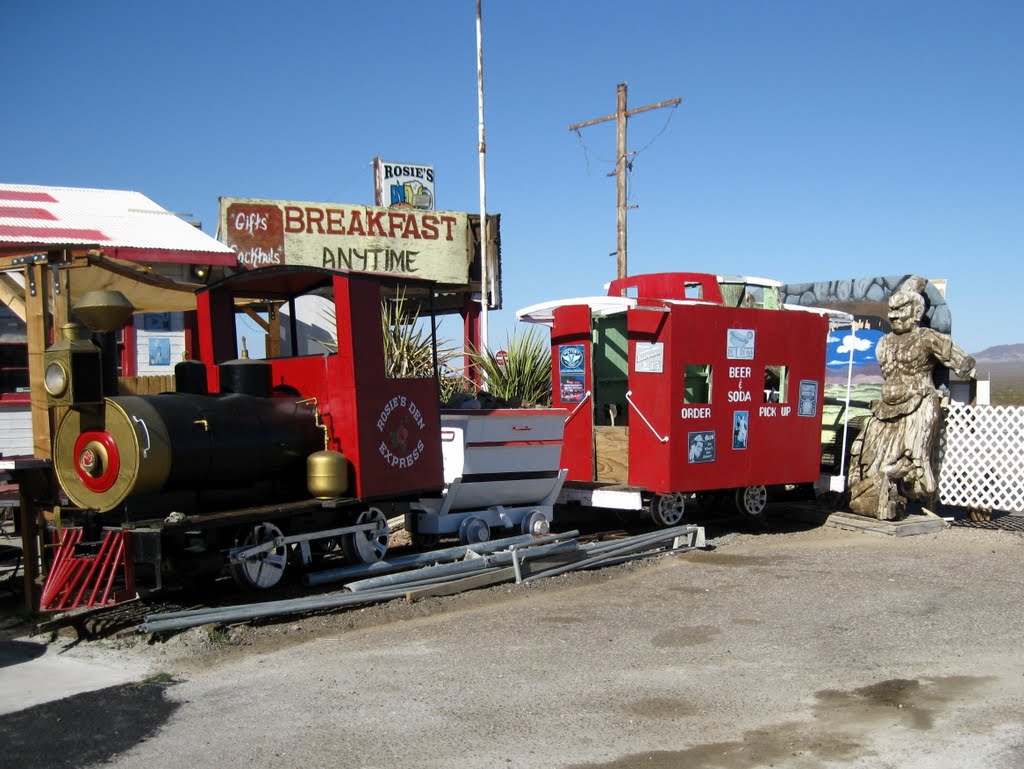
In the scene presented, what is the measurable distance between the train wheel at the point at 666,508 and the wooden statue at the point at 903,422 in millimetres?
2638

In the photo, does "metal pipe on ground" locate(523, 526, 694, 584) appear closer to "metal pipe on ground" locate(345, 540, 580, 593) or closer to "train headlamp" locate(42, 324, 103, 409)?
"metal pipe on ground" locate(345, 540, 580, 593)

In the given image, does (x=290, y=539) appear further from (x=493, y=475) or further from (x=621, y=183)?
(x=621, y=183)

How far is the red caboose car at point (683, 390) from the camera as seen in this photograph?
11383 mm

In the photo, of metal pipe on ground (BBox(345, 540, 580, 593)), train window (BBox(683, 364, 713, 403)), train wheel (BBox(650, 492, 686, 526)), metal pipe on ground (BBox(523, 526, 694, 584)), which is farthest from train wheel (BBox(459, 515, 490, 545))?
train window (BBox(683, 364, 713, 403))

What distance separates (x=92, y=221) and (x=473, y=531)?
833 centimetres

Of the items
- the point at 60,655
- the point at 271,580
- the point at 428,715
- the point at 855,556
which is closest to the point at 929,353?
the point at 855,556

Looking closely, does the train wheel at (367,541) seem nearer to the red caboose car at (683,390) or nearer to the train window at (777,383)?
the red caboose car at (683,390)

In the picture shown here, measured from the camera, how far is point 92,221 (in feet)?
48.5

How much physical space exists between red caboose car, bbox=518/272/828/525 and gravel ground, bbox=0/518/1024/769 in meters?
2.84

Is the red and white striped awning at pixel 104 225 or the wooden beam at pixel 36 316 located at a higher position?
the red and white striped awning at pixel 104 225

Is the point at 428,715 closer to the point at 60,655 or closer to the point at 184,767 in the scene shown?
the point at 184,767

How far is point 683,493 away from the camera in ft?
39.0

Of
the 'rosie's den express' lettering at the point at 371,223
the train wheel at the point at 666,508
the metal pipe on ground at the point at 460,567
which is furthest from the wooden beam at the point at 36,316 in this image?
the 'rosie's den express' lettering at the point at 371,223

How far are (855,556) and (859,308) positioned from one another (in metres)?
7.40
